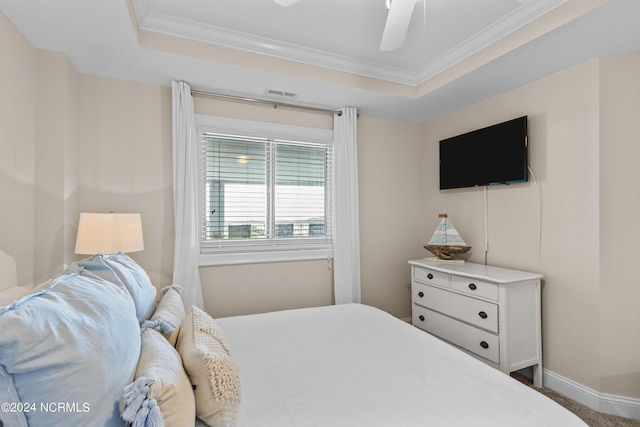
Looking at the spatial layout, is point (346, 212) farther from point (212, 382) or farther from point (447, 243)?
point (212, 382)

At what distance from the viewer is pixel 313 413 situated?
3.89 ft

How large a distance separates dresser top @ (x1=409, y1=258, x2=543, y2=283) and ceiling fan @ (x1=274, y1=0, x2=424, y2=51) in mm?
1791

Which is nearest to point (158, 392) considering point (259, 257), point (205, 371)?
point (205, 371)

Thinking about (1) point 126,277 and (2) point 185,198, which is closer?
(1) point 126,277

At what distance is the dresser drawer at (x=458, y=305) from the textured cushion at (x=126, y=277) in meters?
2.30

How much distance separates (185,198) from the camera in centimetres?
275

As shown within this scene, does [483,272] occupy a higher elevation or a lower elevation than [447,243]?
lower

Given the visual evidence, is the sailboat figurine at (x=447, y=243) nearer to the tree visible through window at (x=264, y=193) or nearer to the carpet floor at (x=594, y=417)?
the tree visible through window at (x=264, y=193)

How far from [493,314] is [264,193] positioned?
224 centimetres

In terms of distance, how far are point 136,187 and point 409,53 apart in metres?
2.56

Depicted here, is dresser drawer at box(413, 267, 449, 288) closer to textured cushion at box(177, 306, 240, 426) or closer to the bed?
the bed

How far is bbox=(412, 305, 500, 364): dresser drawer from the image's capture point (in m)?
2.41

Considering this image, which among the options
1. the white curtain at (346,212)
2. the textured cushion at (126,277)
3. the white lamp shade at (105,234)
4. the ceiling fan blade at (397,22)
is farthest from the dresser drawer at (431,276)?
the white lamp shade at (105,234)

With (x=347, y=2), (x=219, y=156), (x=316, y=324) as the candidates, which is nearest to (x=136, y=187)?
(x=219, y=156)
